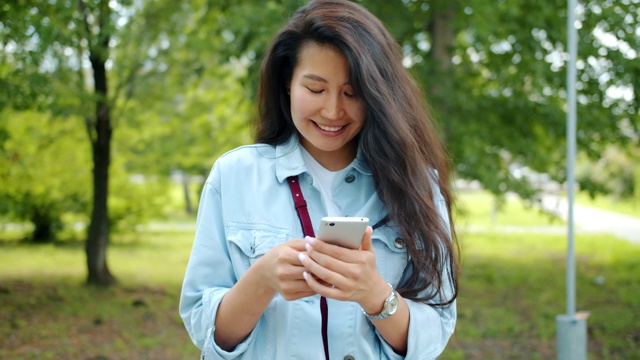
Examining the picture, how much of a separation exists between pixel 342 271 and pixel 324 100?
42cm

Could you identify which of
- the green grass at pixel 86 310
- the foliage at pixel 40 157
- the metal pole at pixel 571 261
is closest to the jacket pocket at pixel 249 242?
the metal pole at pixel 571 261

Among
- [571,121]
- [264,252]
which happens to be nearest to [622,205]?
[571,121]

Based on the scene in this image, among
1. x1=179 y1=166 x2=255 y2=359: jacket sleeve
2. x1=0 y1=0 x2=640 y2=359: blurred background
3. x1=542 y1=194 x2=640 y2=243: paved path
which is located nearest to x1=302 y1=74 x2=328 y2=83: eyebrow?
x1=179 y1=166 x2=255 y2=359: jacket sleeve

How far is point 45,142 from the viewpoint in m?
9.75

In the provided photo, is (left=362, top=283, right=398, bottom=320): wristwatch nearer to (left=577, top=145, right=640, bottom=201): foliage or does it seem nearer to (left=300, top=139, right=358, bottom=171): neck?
(left=300, top=139, right=358, bottom=171): neck

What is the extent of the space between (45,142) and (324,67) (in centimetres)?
900

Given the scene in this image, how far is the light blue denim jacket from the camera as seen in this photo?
1.57 meters

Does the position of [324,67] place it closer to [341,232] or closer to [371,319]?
[341,232]

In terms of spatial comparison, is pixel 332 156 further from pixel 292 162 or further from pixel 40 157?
pixel 40 157

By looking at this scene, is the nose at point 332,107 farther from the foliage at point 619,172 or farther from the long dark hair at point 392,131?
the foliage at point 619,172

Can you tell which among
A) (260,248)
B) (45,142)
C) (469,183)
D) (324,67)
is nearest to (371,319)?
(260,248)

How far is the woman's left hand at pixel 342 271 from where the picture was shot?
1.36 meters

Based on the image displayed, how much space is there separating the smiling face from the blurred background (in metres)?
3.65

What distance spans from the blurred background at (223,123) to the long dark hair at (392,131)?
11.7 ft
